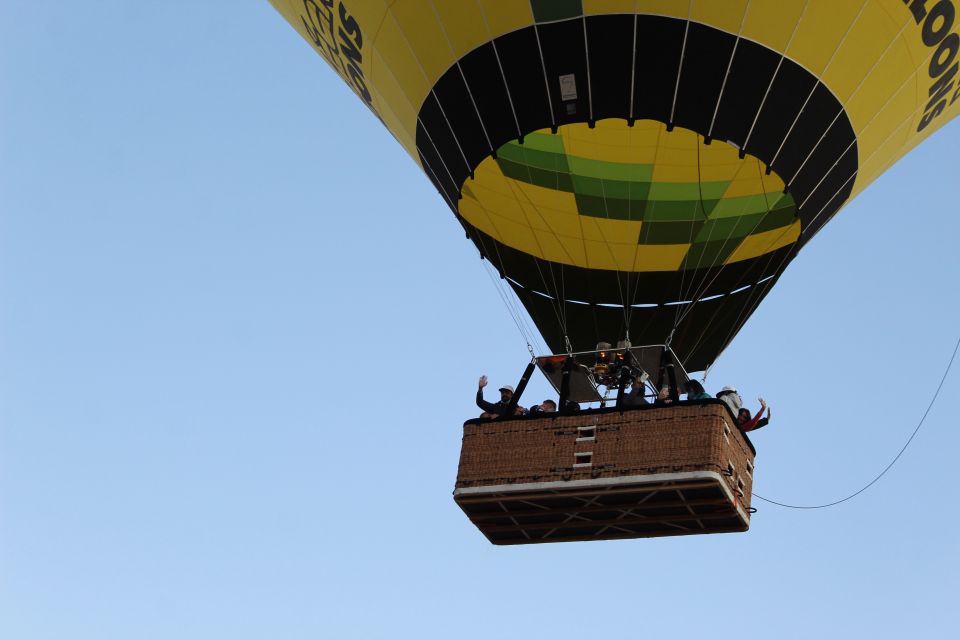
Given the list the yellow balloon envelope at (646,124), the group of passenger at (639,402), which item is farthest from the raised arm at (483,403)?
the yellow balloon envelope at (646,124)

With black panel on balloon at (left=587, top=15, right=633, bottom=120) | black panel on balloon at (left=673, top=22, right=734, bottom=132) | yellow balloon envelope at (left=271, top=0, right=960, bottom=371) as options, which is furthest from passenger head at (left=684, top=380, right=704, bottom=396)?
black panel on balloon at (left=587, top=15, right=633, bottom=120)

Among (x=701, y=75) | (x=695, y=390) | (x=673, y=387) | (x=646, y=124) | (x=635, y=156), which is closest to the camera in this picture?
(x=701, y=75)

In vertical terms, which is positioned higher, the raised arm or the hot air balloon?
the hot air balloon

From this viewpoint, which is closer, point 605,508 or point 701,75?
point 701,75

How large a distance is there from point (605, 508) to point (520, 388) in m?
1.05

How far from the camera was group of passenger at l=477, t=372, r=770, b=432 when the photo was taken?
1180 centimetres

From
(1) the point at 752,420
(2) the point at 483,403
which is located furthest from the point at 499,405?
(1) the point at 752,420

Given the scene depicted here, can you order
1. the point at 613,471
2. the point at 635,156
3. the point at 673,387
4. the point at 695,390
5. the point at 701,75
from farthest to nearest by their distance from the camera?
the point at 635,156, the point at 695,390, the point at 673,387, the point at 701,75, the point at 613,471

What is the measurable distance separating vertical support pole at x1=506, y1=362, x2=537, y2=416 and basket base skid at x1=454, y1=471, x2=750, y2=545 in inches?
25.5

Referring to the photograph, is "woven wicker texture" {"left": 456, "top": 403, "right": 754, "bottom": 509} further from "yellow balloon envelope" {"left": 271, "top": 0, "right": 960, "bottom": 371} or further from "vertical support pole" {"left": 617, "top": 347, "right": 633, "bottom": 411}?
"yellow balloon envelope" {"left": 271, "top": 0, "right": 960, "bottom": 371}

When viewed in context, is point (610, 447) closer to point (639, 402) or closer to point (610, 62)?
point (639, 402)

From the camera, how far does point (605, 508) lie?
11703mm

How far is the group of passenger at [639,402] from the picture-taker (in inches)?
464

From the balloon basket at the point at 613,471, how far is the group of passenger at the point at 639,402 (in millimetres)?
159
